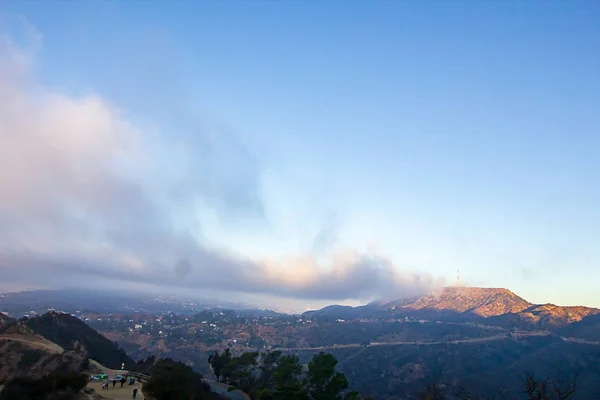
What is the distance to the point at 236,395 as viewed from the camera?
161 feet

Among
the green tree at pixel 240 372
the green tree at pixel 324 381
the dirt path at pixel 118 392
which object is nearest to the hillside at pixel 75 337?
the green tree at pixel 240 372

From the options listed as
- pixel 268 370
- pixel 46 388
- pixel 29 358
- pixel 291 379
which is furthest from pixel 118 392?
pixel 268 370

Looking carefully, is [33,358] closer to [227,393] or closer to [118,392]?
[118,392]

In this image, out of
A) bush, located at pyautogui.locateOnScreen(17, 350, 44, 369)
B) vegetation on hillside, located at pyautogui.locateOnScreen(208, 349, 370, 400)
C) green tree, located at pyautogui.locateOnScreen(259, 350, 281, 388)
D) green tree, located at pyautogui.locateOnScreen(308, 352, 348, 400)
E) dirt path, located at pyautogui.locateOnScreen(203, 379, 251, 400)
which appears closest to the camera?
vegetation on hillside, located at pyautogui.locateOnScreen(208, 349, 370, 400)

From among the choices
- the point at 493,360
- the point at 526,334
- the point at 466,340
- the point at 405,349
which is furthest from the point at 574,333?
the point at 405,349

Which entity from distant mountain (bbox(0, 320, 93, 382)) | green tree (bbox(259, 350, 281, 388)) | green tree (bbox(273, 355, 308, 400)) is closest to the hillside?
distant mountain (bbox(0, 320, 93, 382))

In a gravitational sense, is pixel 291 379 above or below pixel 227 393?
above

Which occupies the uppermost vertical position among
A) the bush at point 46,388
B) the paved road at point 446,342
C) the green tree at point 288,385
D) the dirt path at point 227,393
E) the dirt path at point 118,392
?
the bush at point 46,388

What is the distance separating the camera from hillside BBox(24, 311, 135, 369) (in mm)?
73688

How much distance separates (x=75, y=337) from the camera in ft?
268

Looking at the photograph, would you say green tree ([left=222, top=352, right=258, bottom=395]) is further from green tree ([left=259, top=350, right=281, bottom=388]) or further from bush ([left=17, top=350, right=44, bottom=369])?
bush ([left=17, top=350, right=44, bottom=369])

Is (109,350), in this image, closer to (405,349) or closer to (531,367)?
(405,349)

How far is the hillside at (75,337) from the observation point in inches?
2901

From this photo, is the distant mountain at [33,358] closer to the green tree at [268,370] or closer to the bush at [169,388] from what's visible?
the bush at [169,388]
